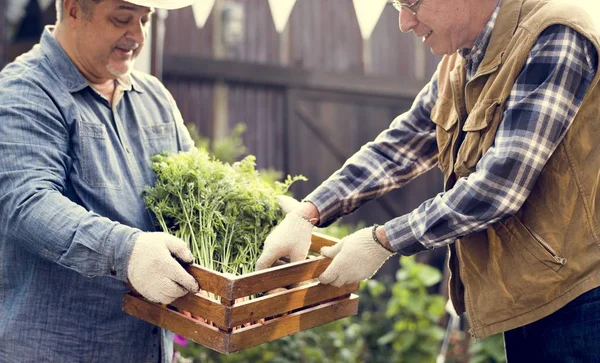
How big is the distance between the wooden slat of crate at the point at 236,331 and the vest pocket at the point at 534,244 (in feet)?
2.11

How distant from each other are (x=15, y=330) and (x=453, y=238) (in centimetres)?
147

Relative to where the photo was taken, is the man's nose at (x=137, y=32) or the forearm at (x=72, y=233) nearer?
the forearm at (x=72, y=233)

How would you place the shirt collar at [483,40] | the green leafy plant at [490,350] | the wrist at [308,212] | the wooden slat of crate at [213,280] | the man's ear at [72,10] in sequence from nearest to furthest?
the wooden slat of crate at [213,280] → the shirt collar at [483,40] → the man's ear at [72,10] → the wrist at [308,212] → the green leafy plant at [490,350]

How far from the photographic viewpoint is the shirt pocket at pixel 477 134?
92.0 inches

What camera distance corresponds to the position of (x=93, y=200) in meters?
2.55

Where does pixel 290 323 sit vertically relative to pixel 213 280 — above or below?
below

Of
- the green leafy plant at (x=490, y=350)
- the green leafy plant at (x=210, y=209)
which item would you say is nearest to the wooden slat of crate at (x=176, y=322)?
the green leafy plant at (x=210, y=209)

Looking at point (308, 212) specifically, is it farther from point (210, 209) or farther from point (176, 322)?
point (176, 322)

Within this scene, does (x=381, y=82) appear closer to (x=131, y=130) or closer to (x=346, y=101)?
(x=346, y=101)

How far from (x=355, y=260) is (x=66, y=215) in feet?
3.06

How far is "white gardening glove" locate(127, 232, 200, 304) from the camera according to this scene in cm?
224

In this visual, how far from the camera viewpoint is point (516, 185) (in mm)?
2244

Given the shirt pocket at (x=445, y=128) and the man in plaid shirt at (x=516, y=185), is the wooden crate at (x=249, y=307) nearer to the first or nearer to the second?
the man in plaid shirt at (x=516, y=185)

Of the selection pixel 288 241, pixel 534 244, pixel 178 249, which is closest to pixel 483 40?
pixel 534 244
